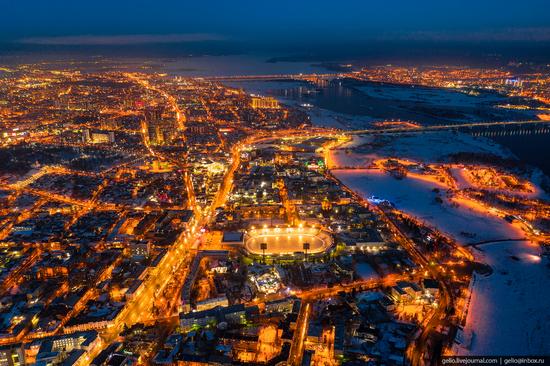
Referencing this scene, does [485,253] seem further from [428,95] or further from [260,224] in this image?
[428,95]

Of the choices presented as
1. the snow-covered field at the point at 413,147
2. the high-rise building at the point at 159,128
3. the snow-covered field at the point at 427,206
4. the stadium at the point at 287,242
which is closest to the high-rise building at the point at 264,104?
the high-rise building at the point at 159,128

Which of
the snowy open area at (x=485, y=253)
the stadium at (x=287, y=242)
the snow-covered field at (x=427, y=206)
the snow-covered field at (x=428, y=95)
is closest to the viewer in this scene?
the snowy open area at (x=485, y=253)

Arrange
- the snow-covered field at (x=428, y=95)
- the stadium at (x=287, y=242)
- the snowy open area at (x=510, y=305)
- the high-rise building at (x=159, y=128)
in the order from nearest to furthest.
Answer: the snowy open area at (x=510, y=305) < the stadium at (x=287, y=242) < the high-rise building at (x=159, y=128) < the snow-covered field at (x=428, y=95)

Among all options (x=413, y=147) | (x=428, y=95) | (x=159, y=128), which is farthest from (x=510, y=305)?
(x=428, y=95)

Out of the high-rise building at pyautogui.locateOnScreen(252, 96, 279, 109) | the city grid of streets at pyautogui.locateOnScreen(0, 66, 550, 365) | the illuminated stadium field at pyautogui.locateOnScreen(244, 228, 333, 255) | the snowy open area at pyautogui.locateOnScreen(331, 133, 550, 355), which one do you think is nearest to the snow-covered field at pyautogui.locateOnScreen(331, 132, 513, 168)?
the snowy open area at pyautogui.locateOnScreen(331, 133, 550, 355)

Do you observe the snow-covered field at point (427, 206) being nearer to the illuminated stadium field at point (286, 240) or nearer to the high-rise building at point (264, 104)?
the illuminated stadium field at point (286, 240)

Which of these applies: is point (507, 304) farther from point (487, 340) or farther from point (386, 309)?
point (386, 309)

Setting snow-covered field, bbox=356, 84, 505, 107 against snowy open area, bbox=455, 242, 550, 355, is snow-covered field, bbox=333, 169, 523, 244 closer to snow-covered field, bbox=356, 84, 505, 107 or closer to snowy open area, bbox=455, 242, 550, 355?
snowy open area, bbox=455, 242, 550, 355

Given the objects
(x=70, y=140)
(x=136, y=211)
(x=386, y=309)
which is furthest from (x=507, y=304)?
(x=70, y=140)
